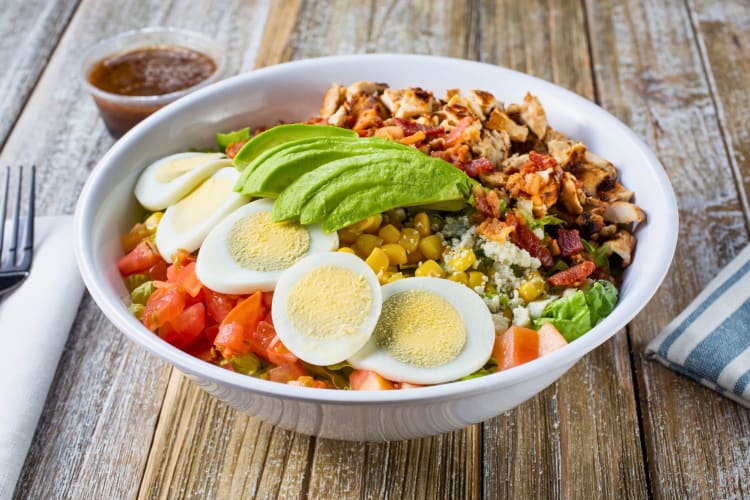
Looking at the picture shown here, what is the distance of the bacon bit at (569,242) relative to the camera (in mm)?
2832

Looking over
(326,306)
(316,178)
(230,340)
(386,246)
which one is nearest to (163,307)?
(230,340)

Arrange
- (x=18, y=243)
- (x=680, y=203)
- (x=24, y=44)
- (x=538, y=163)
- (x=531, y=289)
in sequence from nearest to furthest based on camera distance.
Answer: (x=531, y=289) → (x=538, y=163) → (x=18, y=243) → (x=680, y=203) → (x=24, y=44)

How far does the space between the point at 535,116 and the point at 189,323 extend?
1543 millimetres

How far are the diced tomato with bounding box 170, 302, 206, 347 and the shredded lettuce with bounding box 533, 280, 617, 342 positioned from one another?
1.11 m

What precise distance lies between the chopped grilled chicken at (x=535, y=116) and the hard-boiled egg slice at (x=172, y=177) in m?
1.18

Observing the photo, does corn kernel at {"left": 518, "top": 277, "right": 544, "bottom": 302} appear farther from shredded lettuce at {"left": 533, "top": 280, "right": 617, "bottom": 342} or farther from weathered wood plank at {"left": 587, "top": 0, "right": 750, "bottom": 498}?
weathered wood plank at {"left": 587, "top": 0, "right": 750, "bottom": 498}

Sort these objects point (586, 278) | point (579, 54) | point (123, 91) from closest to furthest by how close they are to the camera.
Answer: point (586, 278)
point (123, 91)
point (579, 54)

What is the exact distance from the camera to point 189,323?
2611mm

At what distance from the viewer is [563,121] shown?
330 centimetres

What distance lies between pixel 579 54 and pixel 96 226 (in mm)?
3028

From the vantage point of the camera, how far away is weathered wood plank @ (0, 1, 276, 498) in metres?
2.66

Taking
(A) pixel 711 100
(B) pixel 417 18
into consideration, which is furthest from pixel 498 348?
(B) pixel 417 18

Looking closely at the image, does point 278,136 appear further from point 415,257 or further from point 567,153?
point 567,153

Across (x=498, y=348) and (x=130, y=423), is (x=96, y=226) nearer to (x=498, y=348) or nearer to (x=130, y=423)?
(x=130, y=423)
